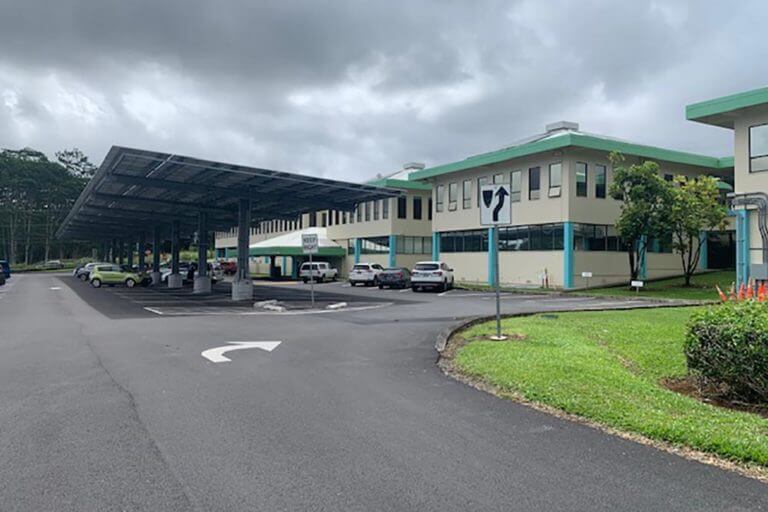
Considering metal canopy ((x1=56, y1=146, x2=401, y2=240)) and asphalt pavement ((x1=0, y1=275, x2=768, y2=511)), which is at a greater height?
metal canopy ((x1=56, y1=146, x2=401, y2=240))

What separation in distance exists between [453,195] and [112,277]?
24.0 metres

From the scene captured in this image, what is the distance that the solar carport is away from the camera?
22578 mm

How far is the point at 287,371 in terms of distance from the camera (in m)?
9.25

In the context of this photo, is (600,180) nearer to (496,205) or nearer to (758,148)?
(758,148)

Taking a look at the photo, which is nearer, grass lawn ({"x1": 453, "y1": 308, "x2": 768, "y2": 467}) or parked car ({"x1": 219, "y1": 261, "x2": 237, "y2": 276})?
grass lawn ({"x1": 453, "y1": 308, "x2": 768, "y2": 467})

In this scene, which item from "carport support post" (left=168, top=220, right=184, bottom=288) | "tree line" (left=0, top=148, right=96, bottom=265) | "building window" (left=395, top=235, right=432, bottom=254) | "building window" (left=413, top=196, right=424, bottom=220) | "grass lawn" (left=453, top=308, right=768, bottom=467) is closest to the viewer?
"grass lawn" (left=453, top=308, right=768, bottom=467)

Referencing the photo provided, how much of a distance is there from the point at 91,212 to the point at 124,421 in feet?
125

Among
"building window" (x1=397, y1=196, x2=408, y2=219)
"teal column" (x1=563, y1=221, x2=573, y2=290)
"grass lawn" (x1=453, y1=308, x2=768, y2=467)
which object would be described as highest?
"building window" (x1=397, y1=196, x2=408, y2=219)

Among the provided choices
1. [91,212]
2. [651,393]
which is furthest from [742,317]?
[91,212]

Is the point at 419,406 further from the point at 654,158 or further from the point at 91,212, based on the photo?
the point at 91,212

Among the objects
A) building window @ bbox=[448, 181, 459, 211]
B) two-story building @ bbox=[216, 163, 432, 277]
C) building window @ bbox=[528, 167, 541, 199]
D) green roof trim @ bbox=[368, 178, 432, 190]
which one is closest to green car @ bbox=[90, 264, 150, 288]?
two-story building @ bbox=[216, 163, 432, 277]

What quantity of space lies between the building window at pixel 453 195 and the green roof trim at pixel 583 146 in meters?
1.19

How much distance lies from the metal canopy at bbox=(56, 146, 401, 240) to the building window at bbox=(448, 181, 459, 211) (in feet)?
34.6

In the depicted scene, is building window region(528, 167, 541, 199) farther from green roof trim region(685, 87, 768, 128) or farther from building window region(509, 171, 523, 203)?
green roof trim region(685, 87, 768, 128)
